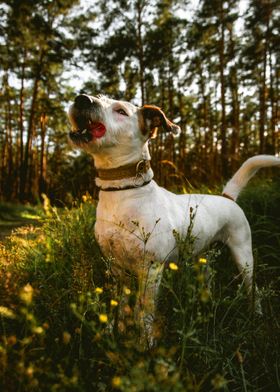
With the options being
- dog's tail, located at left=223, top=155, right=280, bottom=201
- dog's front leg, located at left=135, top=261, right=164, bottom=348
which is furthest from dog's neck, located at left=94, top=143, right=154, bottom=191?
dog's tail, located at left=223, top=155, right=280, bottom=201

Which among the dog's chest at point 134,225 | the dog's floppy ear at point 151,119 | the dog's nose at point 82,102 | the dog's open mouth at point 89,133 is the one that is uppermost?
the dog's nose at point 82,102

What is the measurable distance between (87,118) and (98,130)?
0.38ft

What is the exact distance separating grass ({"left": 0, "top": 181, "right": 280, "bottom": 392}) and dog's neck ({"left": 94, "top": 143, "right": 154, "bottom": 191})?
52 cm

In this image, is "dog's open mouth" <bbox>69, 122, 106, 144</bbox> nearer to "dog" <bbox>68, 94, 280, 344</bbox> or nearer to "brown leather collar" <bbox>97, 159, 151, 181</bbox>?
"dog" <bbox>68, 94, 280, 344</bbox>

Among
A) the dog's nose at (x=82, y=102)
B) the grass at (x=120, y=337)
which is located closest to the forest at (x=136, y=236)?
the grass at (x=120, y=337)

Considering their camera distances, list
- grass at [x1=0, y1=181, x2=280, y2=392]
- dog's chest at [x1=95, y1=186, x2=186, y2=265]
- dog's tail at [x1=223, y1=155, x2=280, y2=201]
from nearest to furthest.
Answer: grass at [x1=0, y1=181, x2=280, y2=392], dog's chest at [x1=95, y1=186, x2=186, y2=265], dog's tail at [x1=223, y1=155, x2=280, y2=201]

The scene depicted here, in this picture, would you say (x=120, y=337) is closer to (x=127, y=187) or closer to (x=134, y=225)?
(x=134, y=225)

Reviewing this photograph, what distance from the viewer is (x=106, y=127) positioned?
2301 millimetres

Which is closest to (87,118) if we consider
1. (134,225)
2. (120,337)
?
(134,225)

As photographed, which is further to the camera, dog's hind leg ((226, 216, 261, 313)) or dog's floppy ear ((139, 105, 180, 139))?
dog's hind leg ((226, 216, 261, 313))

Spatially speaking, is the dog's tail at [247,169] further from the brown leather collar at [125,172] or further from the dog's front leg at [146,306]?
the dog's front leg at [146,306]

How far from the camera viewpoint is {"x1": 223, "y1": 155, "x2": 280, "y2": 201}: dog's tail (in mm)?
3309

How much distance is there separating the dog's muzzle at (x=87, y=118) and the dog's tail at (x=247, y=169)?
161 cm

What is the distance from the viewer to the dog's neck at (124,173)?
2.36 m
